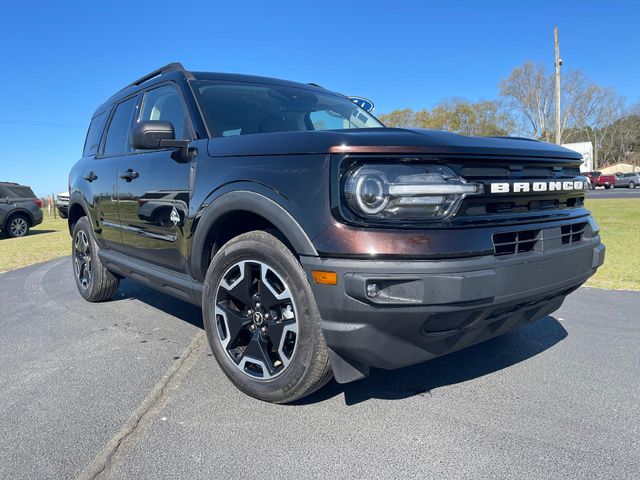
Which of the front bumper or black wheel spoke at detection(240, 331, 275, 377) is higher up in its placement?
the front bumper

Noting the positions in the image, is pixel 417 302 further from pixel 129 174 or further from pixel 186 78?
pixel 129 174

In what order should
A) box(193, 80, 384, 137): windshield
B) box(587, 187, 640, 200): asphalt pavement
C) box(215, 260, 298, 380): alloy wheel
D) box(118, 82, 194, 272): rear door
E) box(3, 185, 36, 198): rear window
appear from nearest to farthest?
box(215, 260, 298, 380): alloy wheel < box(118, 82, 194, 272): rear door < box(193, 80, 384, 137): windshield < box(3, 185, 36, 198): rear window < box(587, 187, 640, 200): asphalt pavement

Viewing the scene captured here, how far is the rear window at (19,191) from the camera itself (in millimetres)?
14922

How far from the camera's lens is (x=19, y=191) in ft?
50.1

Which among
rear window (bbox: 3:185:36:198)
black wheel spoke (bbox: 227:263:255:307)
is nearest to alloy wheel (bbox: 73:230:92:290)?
black wheel spoke (bbox: 227:263:255:307)

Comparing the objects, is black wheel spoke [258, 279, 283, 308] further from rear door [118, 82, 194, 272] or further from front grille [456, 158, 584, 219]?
front grille [456, 158, 584, 219]

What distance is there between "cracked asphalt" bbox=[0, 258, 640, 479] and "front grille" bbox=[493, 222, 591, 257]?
33.4 inches

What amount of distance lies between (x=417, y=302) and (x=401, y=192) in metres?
0.47

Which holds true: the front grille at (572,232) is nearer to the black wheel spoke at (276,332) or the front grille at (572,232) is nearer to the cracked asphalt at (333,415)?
the cracked asphalt at (333,415)

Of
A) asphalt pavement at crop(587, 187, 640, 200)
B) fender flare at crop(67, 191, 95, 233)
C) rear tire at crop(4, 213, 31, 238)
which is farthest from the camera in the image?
asphalt pavement at crop(587, 187, 640, 200)

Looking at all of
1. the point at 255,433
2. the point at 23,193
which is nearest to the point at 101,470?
the point at 255,433

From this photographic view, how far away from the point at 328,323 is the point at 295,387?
0.45 metres

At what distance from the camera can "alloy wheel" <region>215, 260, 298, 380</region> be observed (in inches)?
96.5

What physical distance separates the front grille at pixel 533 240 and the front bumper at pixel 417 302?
0.04 meters
